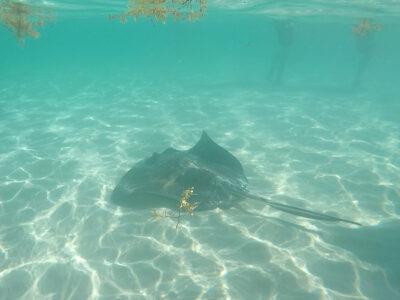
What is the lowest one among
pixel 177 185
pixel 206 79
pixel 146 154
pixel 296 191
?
pixel 206 79

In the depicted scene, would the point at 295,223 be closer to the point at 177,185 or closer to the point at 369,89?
the point at 177,185

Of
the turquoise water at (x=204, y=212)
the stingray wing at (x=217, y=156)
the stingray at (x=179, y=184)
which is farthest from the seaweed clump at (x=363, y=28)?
the stingray at (x=179, y=184)

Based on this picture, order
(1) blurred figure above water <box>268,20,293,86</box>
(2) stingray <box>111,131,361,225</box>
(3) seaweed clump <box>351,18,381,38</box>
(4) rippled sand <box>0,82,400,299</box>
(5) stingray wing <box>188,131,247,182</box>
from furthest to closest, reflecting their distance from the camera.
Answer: (1) blurred figure above water <box>268,20,293,86</box> → (3) seaweed clump <box>351,18,381,38</box> → (5) stingray wing <box>188,131,247,182</box> → (2) stingray <box>111,131,361,225</box> → (4) rippled sand <box>0,82,400,299</box>

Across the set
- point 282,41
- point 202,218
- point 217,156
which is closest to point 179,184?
point 202,218

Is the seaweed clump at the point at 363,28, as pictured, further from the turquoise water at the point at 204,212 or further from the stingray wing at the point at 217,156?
the stingray wing at the point at 217,156

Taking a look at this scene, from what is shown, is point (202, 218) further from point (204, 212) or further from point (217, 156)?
point (217, 156)

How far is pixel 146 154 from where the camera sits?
39.3 ft

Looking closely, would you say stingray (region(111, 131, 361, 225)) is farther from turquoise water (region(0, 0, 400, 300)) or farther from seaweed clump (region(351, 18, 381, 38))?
seaweed clump (region(351, 18, 381, 38))

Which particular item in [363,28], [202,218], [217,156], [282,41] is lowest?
[202,218]

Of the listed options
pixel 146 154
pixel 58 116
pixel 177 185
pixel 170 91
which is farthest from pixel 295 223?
pixel 170 91

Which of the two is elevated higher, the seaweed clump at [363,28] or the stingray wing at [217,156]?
the seaweed clump at [363,28]

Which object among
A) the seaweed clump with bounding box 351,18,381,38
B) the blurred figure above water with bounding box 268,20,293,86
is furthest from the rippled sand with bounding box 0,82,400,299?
the blurred figure above water with bounding box 268,20,293,86

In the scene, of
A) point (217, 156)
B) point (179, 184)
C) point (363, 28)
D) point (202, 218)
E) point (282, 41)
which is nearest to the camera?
point (179, 184)

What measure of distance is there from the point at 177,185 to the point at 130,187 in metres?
1.34
